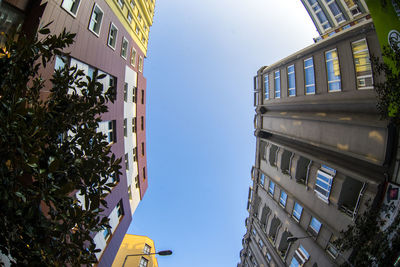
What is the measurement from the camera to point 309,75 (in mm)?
19578

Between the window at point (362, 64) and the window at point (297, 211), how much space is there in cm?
1235

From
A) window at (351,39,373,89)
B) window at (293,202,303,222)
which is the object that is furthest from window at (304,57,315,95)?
window at (293,202,303,222)

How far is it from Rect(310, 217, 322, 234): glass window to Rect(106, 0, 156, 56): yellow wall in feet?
88.1

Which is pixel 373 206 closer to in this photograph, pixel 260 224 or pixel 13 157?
pixel 13 157

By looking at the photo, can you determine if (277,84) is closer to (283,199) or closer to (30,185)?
(283,199)

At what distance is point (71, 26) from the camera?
40.9 ft

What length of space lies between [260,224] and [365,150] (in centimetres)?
1998

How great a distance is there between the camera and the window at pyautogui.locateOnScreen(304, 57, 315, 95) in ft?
62.4

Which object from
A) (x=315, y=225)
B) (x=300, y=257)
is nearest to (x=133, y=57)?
(x=315, y=225)

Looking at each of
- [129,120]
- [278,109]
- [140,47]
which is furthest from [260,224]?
[140,47]

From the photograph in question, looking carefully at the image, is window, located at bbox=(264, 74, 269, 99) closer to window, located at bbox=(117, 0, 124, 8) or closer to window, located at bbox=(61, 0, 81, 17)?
window, located at bbox=(117, 0, 124, 8)

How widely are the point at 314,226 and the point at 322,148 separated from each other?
7.03 metres

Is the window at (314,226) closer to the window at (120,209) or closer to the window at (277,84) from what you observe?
the window at (277,84)

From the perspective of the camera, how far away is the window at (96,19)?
603 inches
